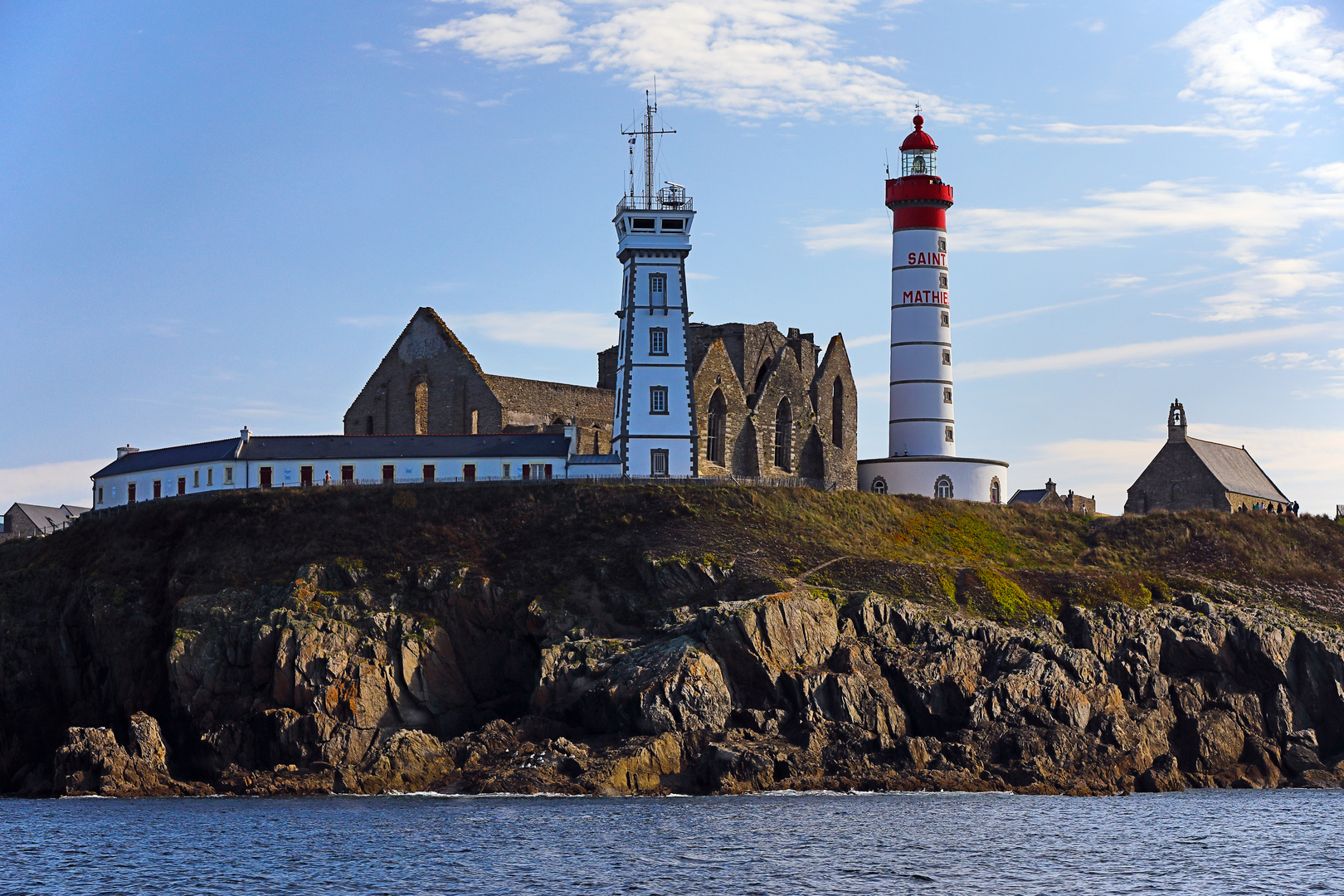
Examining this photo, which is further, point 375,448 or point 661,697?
point 375,448

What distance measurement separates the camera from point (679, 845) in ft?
157

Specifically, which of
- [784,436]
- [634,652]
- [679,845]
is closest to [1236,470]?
[784,436]

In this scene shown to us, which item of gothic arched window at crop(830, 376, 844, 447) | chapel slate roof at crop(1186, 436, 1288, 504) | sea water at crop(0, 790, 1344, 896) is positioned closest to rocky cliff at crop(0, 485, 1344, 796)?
sea water at crop(0, 790, 1344, 896)

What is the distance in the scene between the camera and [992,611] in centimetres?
6806

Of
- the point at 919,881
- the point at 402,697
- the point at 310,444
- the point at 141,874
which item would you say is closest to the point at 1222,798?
the point at 919,881

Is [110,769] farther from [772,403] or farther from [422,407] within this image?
[772,403]

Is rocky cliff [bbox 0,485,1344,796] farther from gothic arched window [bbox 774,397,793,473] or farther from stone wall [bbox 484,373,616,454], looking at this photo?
stone wall [bbox 484,373,616,454]

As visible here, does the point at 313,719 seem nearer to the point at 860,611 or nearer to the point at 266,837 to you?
the point at 266,837

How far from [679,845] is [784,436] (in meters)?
43.1

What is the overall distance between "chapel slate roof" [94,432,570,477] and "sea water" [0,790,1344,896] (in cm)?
2320

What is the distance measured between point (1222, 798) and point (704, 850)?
75.1 feet

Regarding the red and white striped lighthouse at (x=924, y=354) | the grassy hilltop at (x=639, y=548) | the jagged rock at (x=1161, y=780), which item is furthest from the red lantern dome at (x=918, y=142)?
the jagged rock at (x=1161, y=780)

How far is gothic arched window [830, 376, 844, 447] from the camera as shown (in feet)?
303

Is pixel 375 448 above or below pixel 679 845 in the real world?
above
